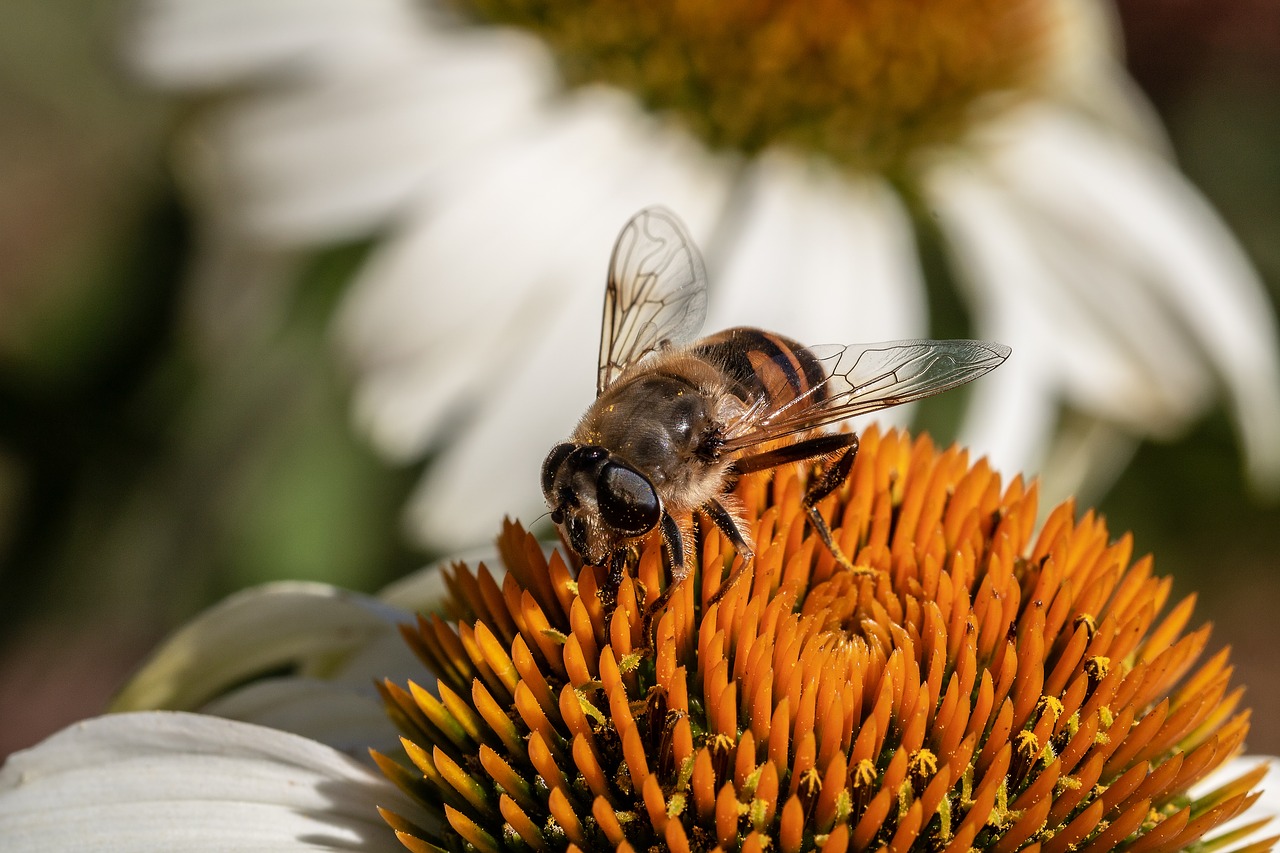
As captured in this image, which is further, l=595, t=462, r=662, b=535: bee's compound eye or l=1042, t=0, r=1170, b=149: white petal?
l=1042, t=0, r=1170, b=149: white petal

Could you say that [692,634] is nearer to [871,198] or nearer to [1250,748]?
[871,198]

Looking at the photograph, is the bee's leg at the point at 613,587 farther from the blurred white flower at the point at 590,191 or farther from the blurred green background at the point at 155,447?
the blurred green background at the point at 155,447

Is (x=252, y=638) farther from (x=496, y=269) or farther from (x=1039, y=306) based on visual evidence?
(x=1039, y=306)

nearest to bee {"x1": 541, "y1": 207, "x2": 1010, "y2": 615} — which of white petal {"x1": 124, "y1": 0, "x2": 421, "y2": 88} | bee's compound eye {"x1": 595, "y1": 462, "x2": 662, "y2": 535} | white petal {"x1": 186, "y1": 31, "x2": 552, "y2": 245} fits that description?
bee's compound eye {"x1": 595, "y1": 462, "x2": 662, "y2": 535}

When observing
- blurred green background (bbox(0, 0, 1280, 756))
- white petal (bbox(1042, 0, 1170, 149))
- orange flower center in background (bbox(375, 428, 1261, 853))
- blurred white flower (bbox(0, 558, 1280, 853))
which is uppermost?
white petal (bbox(1042, 0, 1170, 149))

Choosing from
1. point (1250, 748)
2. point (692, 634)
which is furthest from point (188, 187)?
point (1250, 748)

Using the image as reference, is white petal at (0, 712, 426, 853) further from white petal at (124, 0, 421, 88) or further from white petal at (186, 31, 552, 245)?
white petal at (124, 0, 421, 88)
